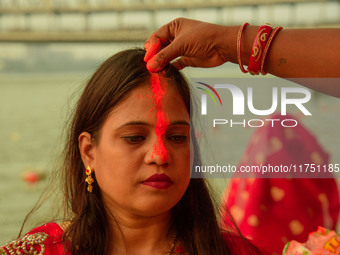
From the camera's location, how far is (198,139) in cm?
187

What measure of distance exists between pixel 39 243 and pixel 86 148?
33cm

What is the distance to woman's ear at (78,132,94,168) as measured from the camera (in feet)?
5.75

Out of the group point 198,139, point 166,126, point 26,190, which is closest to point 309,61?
point 166,126

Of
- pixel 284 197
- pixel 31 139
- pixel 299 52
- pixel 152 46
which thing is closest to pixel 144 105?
pixel 152 46

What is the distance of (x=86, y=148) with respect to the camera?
177 cm

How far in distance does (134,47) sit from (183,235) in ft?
2.15

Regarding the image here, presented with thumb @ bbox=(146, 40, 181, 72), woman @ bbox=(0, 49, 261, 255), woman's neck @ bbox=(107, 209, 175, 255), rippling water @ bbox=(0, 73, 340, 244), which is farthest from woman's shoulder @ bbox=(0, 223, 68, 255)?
thumb @ bbox=(146, 40, 181, 72)

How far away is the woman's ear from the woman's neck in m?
0.20

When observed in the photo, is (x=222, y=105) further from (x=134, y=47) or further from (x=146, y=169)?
(x=146, y=169)

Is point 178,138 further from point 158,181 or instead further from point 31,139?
point 31,139

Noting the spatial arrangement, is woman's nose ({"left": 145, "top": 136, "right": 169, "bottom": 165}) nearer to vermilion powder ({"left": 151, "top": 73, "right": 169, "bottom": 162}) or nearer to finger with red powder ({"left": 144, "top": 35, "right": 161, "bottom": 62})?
vermilion powder ({"left": 151, "top": 73, "right": 169, "bottom": 162})

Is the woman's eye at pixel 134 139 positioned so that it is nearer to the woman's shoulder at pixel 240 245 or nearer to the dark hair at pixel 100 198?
the dark hair at pixel 100 198

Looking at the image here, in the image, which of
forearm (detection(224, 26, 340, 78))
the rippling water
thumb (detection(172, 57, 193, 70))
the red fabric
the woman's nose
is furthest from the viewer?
the rippling water

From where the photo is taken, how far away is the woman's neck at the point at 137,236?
1.68m
